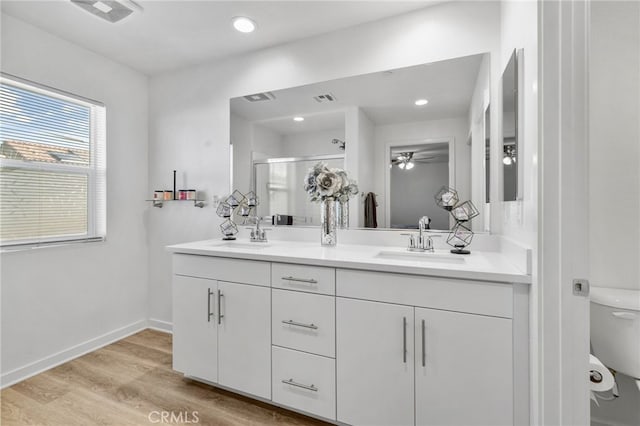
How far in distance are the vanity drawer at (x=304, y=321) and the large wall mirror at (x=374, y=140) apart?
722 mm

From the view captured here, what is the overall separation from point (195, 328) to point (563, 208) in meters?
1.93

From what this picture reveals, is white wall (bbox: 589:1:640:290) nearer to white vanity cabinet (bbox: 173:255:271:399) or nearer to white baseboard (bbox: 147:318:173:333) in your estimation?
white vanity cabinet (bbox: 173:255:271:399)

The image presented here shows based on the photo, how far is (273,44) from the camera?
7.52 ft

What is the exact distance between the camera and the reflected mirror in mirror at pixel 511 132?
1269 mm

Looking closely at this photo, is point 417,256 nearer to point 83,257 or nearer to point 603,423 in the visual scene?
point 603,423

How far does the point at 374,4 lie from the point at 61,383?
3.13 m

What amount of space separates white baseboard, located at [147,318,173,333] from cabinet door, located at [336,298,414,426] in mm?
1960

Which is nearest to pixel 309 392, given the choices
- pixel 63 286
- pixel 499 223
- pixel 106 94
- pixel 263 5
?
pixel 499 223

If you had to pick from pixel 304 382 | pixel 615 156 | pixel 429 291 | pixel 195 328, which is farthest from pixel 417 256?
pixel 195 328

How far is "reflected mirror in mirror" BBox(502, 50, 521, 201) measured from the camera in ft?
4.16

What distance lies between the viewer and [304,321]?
1.52m

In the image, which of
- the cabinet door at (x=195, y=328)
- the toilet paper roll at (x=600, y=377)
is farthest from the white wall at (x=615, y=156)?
the cabinet door at (x=195, y=328)

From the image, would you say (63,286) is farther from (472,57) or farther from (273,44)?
(472,57)

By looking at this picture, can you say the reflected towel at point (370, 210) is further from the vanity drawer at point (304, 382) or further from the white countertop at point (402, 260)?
the vanity drawer at point (304, 382)
